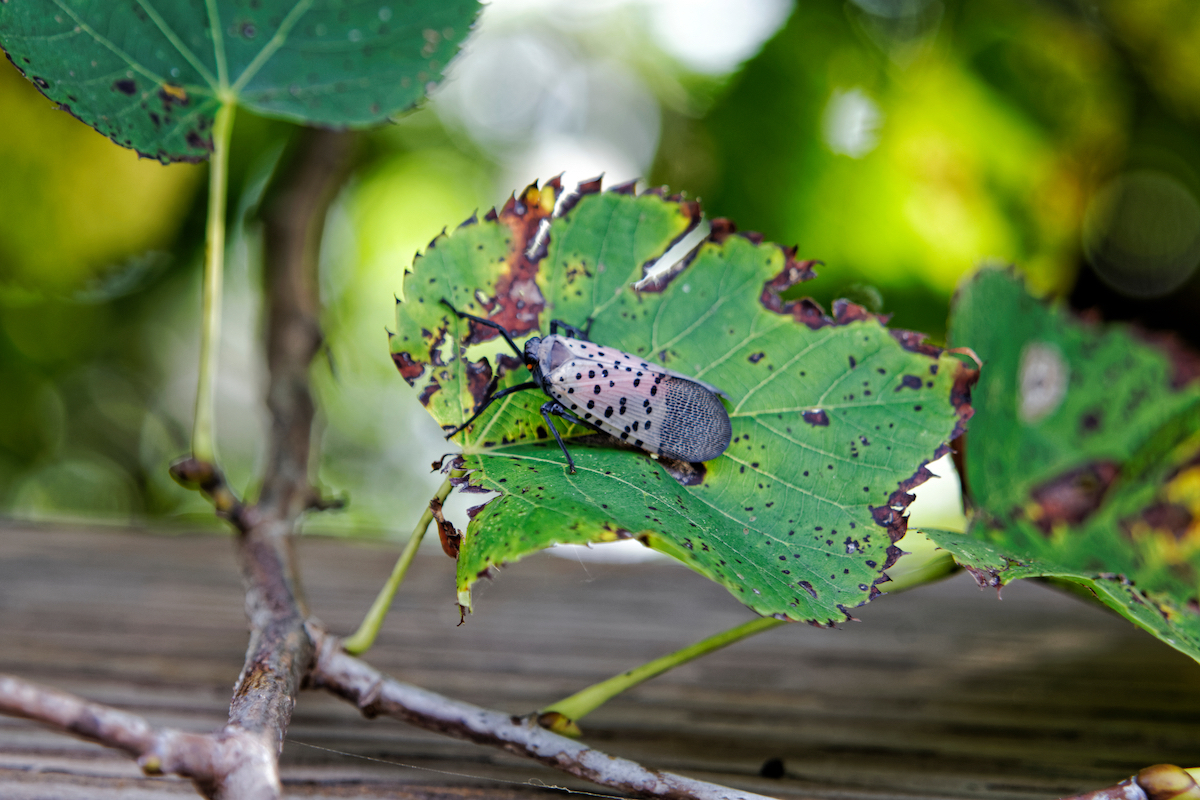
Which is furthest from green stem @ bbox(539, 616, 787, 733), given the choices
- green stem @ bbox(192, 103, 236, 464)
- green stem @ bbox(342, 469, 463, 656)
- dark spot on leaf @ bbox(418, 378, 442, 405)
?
green stem @ bbox(192, 103, 236, 464)

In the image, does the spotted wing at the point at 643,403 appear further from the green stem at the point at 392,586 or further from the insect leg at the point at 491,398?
the green stem at the point at 392,586

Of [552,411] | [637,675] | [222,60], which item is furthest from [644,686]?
[222,60]

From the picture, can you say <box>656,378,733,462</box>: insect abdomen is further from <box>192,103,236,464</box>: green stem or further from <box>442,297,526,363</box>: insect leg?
<box>192,103,236,464</box>: green stem

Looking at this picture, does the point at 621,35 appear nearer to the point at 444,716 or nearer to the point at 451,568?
the point at 451,568

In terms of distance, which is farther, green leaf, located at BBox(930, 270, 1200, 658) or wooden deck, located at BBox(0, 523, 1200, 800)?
green leaf, located at BBox(930, 270, 1200, 658)

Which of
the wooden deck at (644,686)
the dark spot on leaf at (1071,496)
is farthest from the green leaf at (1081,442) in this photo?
the wooden deck at (644,686)

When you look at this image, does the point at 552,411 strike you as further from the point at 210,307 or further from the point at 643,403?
the point at 210,307
